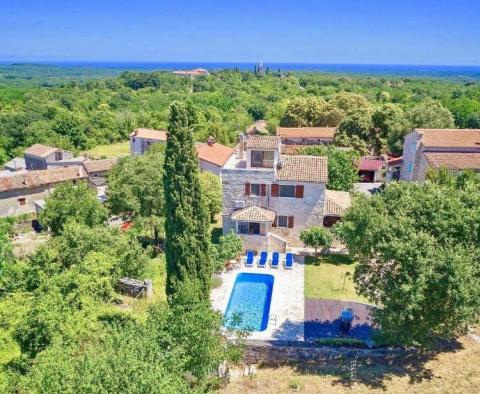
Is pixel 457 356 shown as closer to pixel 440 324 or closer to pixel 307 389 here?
pixel 440 324

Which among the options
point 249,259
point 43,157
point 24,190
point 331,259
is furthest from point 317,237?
point 43,157

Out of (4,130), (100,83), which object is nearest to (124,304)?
(4,130)

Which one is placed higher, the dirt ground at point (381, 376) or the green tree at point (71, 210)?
the green tree at point (71, 210)

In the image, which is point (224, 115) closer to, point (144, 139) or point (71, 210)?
point (144, 139)

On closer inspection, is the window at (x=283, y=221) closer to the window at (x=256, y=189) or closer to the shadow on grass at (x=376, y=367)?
the window at (x=256, y=189)

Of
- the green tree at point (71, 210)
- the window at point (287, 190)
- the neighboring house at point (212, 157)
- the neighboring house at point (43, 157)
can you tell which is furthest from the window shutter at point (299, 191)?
the neighboring house at point (43, 157)
